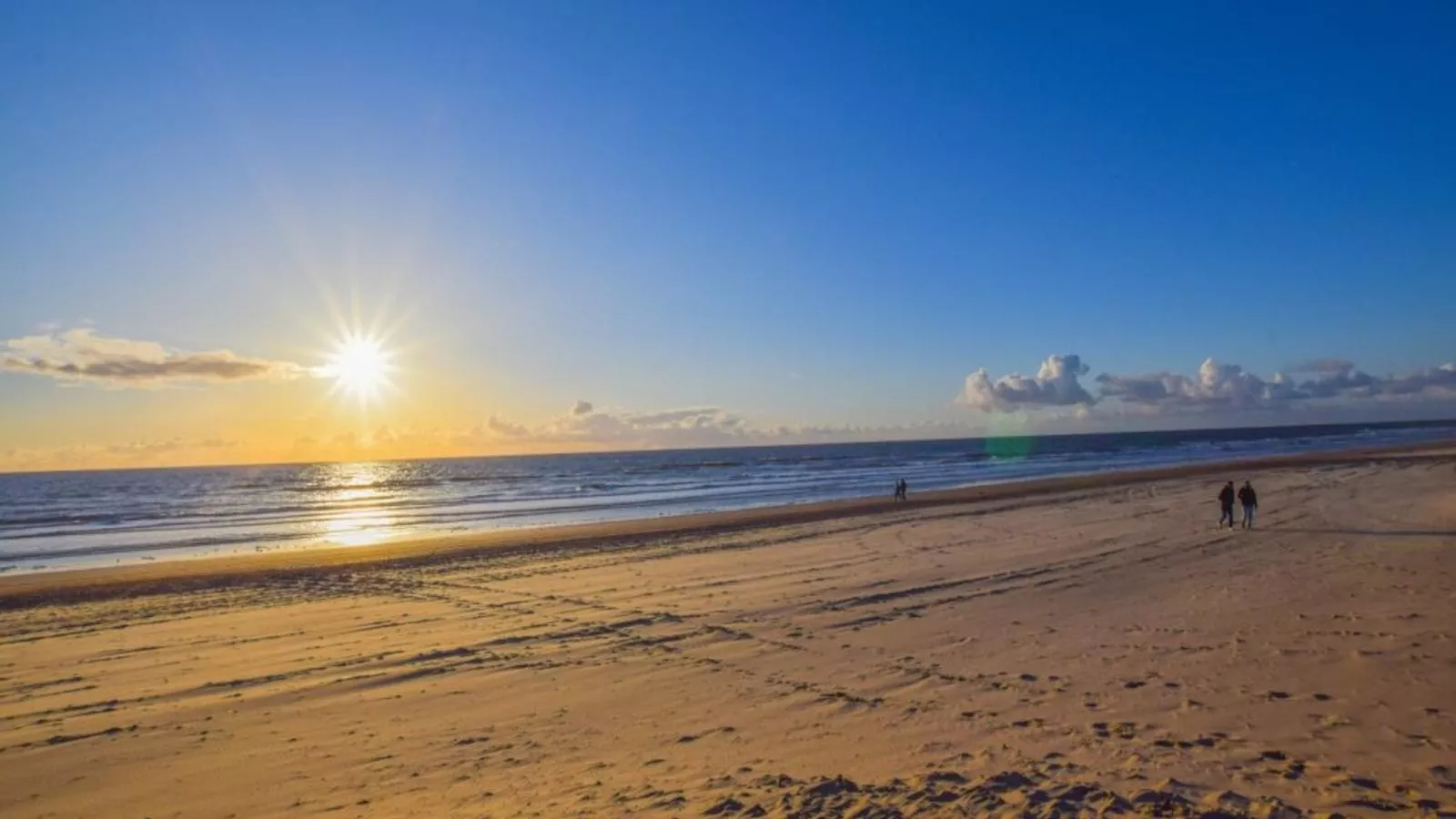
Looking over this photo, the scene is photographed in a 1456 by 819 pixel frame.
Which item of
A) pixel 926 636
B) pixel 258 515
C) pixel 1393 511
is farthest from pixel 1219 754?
pixel 258 515

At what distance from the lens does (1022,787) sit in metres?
6.68

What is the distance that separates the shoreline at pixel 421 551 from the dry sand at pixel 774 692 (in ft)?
5.64

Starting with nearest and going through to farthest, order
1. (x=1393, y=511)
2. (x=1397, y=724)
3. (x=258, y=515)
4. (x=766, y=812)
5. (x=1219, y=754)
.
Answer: (x=766, y=812)
(x=1219, y=754)
(x=1397, y=724)
(x=1393, y=511)
(x=258, y=515)

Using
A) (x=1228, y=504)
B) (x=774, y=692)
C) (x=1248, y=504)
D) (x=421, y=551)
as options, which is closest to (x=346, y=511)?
(x=421, y=551)

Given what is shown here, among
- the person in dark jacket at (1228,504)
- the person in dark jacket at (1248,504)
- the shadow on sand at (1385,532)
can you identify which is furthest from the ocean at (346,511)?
the shadow on sand at (1385,532)

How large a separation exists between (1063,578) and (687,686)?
9.84 metres

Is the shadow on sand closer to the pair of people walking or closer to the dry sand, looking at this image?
the pair of people walking

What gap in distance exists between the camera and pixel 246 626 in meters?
15.3

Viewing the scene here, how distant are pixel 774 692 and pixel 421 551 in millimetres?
21276

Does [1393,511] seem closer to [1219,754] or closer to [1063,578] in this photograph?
[1063,578]

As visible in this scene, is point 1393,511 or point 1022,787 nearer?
point 1022,787

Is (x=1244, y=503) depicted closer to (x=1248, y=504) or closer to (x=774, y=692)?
(x=1248, y=504)

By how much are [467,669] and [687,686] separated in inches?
130

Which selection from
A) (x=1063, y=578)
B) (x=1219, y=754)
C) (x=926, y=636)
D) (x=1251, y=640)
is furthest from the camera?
(x=1063, y=578)
